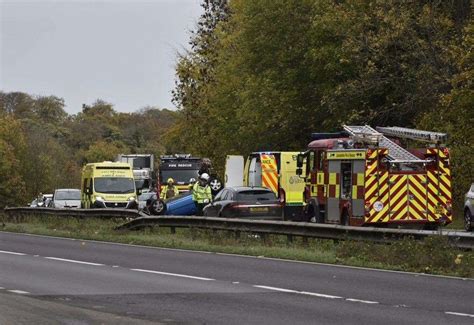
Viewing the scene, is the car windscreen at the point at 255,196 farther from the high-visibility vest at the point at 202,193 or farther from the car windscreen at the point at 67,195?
the car windscreen at the point at 67,195

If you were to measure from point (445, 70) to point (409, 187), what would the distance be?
44.2 ft

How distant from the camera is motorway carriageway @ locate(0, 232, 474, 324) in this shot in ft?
40.3

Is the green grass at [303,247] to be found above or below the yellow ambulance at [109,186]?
below

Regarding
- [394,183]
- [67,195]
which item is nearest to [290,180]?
[394,183]

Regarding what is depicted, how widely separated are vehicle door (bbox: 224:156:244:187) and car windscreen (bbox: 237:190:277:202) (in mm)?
16797

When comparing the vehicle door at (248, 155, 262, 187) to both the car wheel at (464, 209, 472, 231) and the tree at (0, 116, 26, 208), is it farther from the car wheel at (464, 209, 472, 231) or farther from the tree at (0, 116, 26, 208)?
the tree at (0, 116, 26, 208)

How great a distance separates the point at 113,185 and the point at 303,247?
23483mm

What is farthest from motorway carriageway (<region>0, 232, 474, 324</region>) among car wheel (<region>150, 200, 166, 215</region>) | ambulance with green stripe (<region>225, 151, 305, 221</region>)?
ambulance with green stripe (<region>225, 151, 305, 221</region>)

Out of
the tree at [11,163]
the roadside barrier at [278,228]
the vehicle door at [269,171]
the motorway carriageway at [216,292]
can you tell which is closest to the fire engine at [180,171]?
the vehicle door at [269,171]

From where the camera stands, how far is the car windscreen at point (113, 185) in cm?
4638

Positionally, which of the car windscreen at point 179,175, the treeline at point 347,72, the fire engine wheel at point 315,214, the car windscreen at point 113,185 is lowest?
the fire engine wheel at point 315,214

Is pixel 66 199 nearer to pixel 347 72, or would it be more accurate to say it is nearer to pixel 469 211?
pixel 347 72

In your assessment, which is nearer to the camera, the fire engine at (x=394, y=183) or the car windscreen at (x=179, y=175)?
the fire engine at (x=394, y=183)

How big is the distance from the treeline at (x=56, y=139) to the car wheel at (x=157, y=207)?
201 feet
